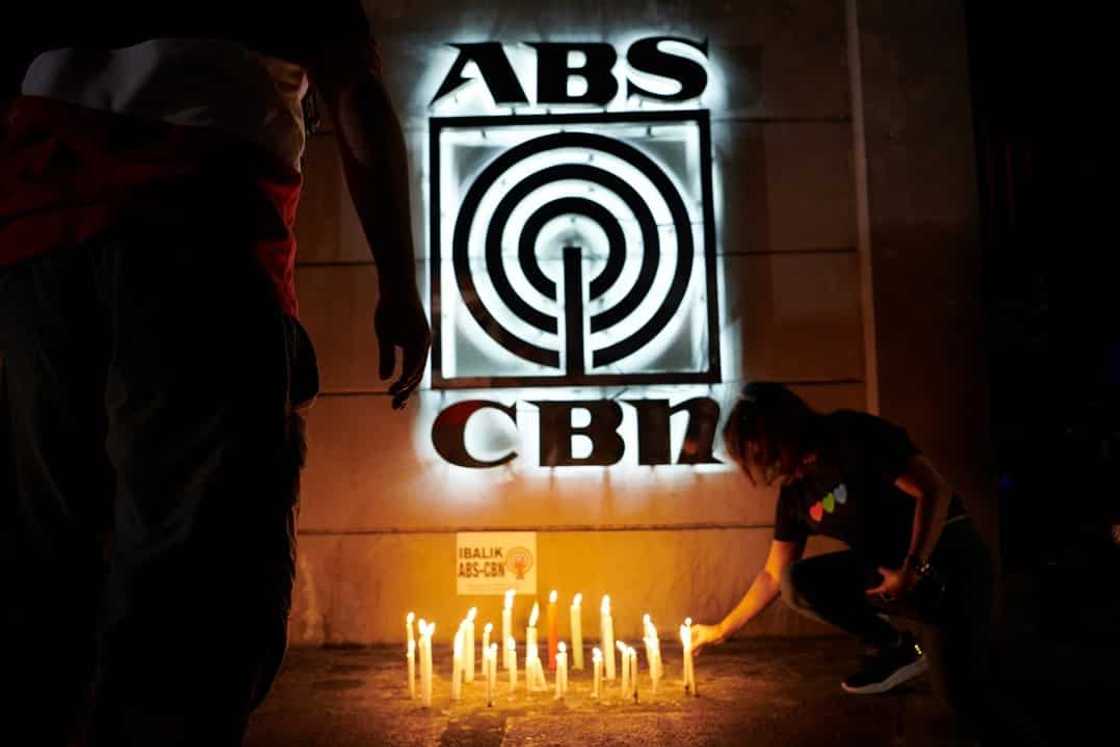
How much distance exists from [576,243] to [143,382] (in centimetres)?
360

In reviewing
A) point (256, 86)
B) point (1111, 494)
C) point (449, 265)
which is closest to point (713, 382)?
point (449, 265)

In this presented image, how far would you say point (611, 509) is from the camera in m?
4.43

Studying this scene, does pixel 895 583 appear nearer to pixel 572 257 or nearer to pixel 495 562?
pixel 495 562

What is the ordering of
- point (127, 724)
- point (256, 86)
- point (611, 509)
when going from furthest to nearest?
point (611, 509), point (256, 86), point (127, 724)

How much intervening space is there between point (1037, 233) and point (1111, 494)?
1.47 metres

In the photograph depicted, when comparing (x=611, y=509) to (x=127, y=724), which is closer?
(x=127, y=724)

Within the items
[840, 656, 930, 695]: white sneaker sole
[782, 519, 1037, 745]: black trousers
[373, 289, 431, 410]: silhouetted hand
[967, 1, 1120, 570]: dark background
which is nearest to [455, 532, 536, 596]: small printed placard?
[782, 519, 1037, 745]: black trousers

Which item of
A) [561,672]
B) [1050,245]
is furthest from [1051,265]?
[561,672]

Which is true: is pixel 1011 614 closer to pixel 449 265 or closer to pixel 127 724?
pixel 449 265

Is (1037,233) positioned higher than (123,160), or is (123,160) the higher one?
(1037,233)

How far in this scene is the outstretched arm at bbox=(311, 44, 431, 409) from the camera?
58.8 inches

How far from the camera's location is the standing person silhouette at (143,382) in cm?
113

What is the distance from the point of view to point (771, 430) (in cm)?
313

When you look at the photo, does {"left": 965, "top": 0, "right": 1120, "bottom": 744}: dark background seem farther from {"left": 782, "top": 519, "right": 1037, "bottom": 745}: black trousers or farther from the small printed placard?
the small printed placard
